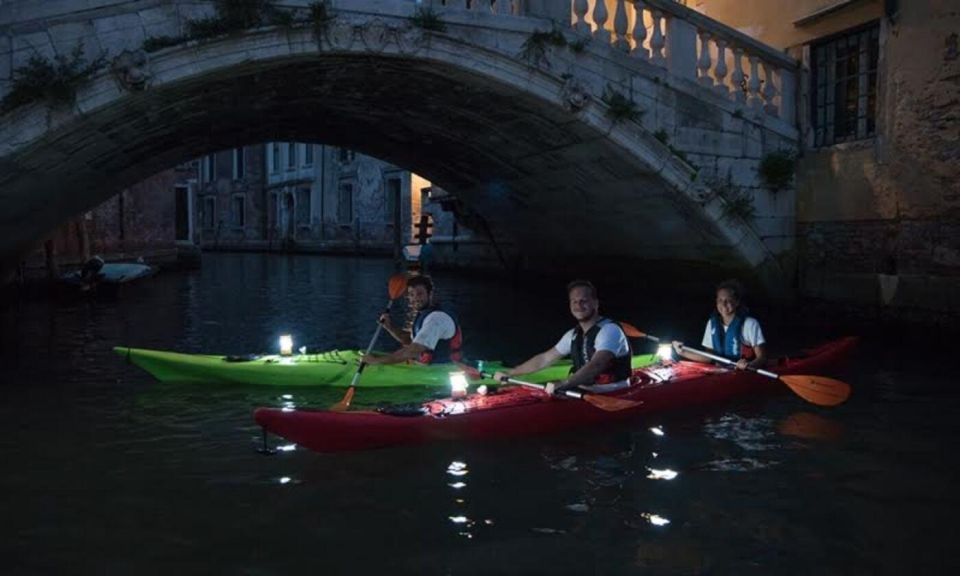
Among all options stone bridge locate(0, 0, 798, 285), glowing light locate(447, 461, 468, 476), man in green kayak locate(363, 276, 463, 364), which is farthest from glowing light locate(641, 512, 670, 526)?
stone bridge locate(0, 0, 798, 285)

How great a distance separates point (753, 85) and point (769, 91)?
32 centimetres

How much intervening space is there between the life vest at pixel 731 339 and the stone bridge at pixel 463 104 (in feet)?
10.6

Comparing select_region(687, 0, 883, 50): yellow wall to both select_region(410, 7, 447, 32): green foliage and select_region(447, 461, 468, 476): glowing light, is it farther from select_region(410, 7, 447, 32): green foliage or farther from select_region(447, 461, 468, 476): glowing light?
select_region(447, 461, 468, 476): glowing light

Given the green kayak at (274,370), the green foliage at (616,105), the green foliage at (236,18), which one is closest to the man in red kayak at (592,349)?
the green kayak at (274,370)

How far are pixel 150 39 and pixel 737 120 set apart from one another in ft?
22.0

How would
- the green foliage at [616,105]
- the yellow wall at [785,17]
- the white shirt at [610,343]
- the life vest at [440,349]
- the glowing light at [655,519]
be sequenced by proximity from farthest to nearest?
the yellow wall at [785,17]
the green foliage at [616,105]
the life vest at [440,349]
the white shirt at [610,343]
the glowing light at [655,519]

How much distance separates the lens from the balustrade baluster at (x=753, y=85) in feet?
33.4

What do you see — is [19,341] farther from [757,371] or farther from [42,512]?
[757,371]

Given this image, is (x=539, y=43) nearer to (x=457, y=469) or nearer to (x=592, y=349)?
(x=592, y=349)

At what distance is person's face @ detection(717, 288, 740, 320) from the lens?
666 cm

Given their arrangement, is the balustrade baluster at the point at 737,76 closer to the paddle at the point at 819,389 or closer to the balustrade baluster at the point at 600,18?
the balustrade baluster at the point at 600,18

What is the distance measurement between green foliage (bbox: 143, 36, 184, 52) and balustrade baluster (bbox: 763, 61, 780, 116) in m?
7.01

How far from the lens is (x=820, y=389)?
595 centimetres

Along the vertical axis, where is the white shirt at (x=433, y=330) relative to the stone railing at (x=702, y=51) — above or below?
below
